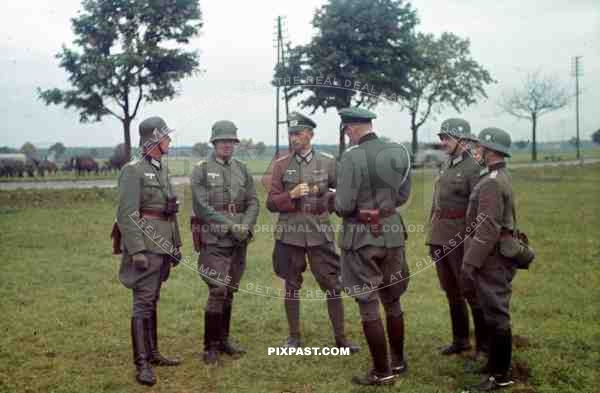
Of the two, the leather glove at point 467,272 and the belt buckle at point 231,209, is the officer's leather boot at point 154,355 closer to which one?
the belt buckle at point 231,209

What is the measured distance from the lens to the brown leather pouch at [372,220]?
4598 mm

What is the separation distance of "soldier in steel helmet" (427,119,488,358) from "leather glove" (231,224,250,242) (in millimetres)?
1771

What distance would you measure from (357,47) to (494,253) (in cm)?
1068

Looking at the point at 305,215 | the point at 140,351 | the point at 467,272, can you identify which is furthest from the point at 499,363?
the point at 140,351

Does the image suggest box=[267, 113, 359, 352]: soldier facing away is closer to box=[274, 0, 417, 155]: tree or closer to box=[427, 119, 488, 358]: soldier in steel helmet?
box=[427, 119, 488, 358]: soldier in steel helmet

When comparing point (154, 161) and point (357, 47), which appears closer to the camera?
point (154, 161)

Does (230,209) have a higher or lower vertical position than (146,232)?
higher

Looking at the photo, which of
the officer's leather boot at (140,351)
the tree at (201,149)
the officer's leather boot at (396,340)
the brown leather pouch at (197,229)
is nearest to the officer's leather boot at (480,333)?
the officer's leather boot at (396,340)

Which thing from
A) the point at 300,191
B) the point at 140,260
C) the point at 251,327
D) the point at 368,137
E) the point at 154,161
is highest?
the point at 368,137

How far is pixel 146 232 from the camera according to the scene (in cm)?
498

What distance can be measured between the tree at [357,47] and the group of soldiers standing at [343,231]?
7.25m

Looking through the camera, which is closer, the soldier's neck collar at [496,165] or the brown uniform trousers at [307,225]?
the soldier's neck collar at [496,165]

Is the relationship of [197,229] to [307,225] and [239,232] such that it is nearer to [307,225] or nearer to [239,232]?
[239,232]

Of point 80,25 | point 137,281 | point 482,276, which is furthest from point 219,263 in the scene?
point 80,25
